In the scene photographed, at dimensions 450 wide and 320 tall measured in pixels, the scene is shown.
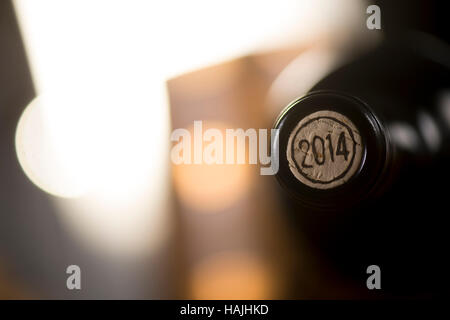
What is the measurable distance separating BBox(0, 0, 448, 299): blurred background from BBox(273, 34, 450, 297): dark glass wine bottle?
0.36ft

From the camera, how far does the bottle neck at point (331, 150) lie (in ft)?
3.79

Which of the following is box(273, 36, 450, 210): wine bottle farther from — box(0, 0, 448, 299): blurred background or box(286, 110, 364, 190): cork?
box(0, 0, 448, 299): blurred background

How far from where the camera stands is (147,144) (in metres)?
1.37

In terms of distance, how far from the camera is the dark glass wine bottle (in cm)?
114

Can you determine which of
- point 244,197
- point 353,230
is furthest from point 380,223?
point 244,197

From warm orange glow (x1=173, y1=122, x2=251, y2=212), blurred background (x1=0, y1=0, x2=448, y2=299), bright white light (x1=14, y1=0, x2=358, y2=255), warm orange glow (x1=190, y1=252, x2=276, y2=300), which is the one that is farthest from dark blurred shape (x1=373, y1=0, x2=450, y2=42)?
warm orange glow (x1=190, y1=252, x2=276, y2=300)

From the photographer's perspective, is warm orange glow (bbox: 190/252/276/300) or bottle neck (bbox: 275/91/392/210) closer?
bottle neck (bbox: 275/91/392/210)

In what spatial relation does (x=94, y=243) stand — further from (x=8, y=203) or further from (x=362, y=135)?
(x=362, y=135)

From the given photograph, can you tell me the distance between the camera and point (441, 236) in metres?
1.20

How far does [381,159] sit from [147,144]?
68 cm

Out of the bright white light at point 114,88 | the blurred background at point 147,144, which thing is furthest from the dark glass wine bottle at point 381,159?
the bright white light at point 114,88

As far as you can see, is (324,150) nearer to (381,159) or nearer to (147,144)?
(381,159)

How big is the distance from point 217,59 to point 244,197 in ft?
1.40

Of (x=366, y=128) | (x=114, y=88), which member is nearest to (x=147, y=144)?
→ (x=114, y=88)
